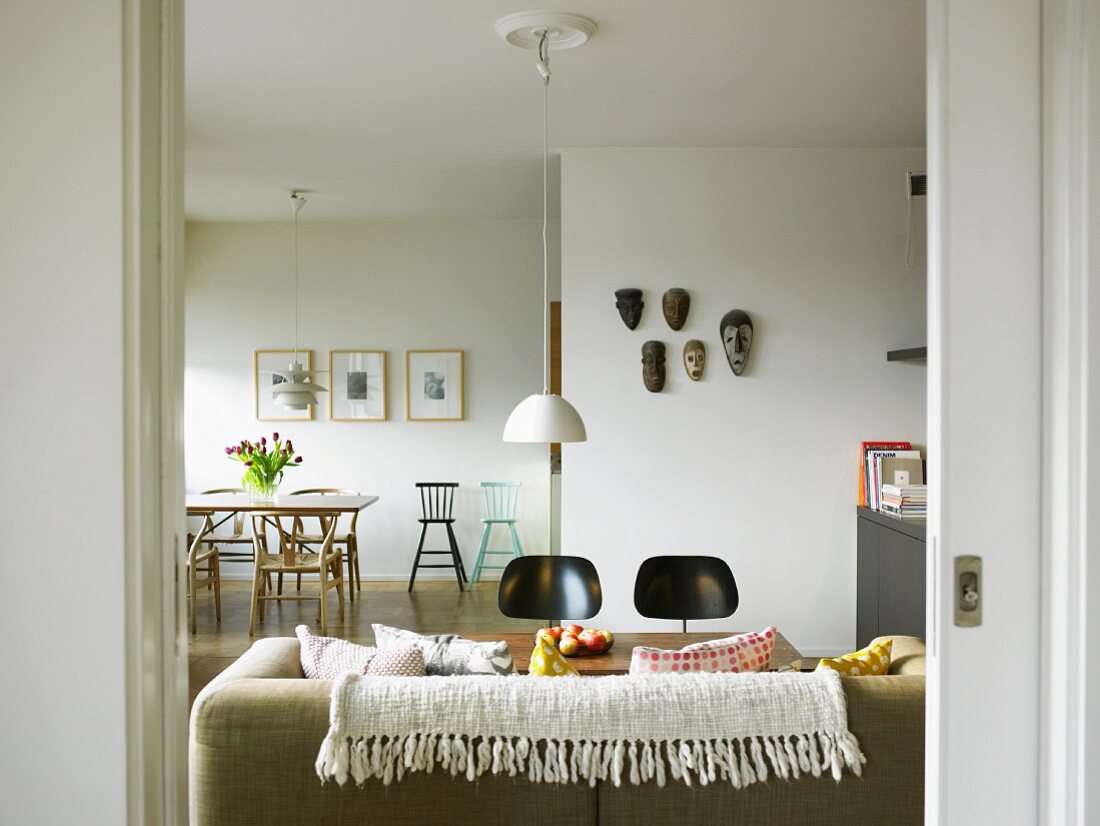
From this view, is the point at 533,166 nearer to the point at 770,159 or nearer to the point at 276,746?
the point at 770,159

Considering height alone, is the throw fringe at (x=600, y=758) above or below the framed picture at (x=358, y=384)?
below

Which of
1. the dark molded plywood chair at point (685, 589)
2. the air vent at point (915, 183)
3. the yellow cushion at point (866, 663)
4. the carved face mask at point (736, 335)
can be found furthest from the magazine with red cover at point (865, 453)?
the yellow cushion at point (866, 663)

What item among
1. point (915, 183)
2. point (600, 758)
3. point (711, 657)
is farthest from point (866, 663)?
point (915, 183)

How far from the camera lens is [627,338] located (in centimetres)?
536

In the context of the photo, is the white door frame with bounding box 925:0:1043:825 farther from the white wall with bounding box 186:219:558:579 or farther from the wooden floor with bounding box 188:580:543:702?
the white wall with bounding box 186:219:558:579

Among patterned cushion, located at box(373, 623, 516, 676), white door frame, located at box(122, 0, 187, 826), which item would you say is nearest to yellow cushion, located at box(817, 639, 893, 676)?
patterned cushion, located at box(373, 623, 516, 676)

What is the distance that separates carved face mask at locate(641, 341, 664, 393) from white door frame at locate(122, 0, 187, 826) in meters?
4.07

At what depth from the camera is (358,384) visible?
772cm

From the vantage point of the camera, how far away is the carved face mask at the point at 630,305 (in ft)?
17.2

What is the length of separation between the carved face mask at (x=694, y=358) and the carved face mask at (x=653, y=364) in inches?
5.4

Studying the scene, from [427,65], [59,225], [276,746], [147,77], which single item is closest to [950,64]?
[147,77]

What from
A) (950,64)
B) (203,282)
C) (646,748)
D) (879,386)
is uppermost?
(203,282)

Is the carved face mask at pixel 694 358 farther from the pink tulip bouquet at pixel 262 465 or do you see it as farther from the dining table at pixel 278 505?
the pink tulip bouquet at pixel 262 465

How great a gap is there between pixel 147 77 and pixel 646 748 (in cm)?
168
